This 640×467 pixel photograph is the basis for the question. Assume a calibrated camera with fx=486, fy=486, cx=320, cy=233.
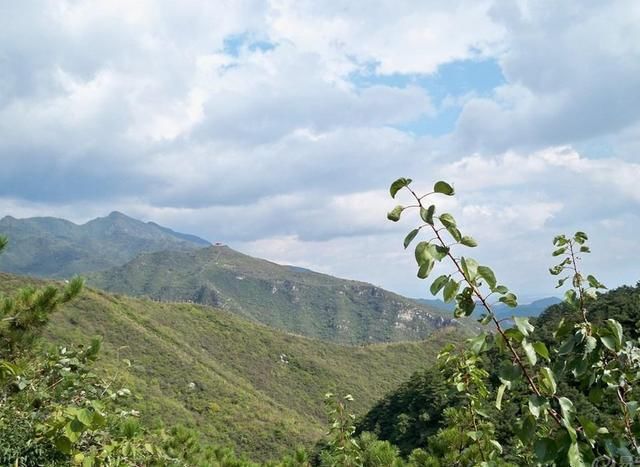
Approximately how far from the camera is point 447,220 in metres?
2.02

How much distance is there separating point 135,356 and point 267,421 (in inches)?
1027

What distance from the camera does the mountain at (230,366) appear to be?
7000 centimetres

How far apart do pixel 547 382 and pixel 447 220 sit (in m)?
0.77

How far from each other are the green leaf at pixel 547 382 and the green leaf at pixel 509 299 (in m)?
0.28

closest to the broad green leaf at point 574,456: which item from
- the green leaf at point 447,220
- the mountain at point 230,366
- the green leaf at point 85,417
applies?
the green leaf at point 447,220

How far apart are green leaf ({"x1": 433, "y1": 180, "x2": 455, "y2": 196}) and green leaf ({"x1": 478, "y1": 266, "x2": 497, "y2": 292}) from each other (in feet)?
1.12

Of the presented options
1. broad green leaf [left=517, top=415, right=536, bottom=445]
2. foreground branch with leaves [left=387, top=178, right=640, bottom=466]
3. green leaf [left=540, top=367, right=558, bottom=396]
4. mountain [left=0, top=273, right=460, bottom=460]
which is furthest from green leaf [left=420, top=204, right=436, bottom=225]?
mountain [left=0, top=273, right=460, bottom=460]

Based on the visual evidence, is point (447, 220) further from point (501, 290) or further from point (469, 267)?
point (501, 290)

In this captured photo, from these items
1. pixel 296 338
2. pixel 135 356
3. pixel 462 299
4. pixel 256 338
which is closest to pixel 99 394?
pixel 462 299

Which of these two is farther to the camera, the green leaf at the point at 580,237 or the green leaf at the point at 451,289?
the green leaf at the point at 580,237

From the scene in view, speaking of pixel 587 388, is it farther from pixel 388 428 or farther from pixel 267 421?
pixel 267 421

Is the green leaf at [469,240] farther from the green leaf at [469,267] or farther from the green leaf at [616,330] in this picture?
the green leaf at [616,330]

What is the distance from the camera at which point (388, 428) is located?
32.1m

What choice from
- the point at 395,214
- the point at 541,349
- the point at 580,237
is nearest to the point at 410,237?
the point at 395,214
